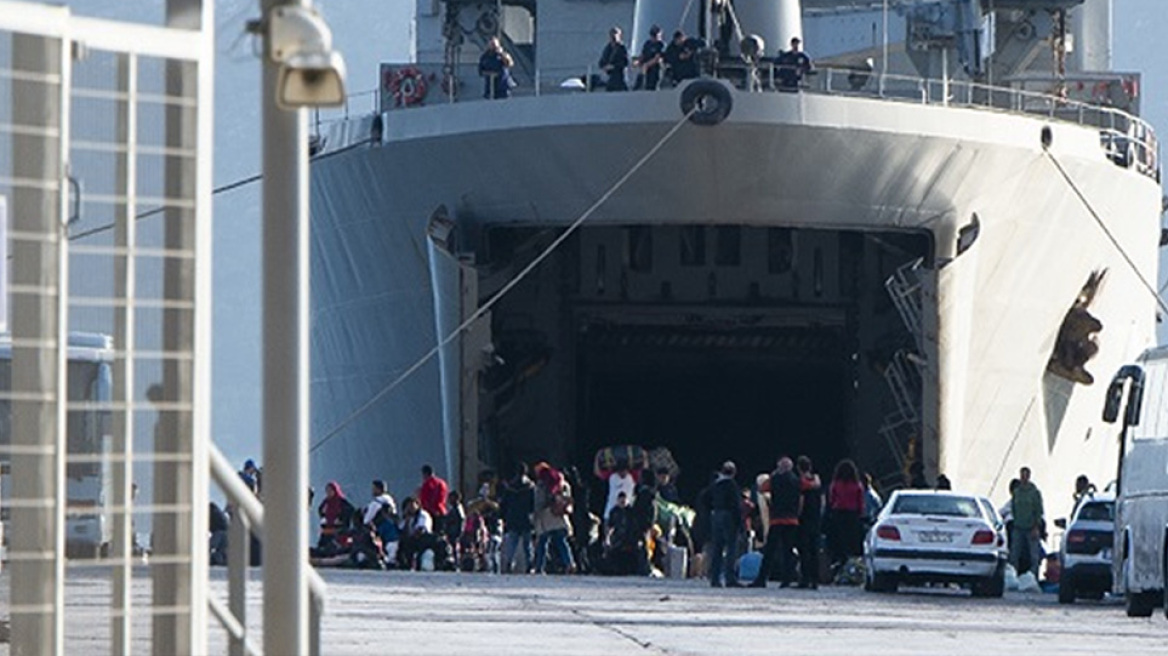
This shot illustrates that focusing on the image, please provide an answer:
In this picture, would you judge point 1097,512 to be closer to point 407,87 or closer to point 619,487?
point 619,487

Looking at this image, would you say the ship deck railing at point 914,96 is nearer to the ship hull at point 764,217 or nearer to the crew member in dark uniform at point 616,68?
the crew member in dark uniform at point 616,68

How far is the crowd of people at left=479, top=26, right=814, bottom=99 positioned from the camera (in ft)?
121

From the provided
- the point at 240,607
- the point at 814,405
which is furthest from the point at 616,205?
the point at 240,607

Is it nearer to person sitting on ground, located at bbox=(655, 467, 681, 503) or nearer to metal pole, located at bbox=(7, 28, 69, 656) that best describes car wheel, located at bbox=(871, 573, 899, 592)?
person sitting on ground, located at bbox=(655, 467, 681, 503)

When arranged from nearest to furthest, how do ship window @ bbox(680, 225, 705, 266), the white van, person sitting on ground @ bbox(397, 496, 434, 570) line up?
the white van < person sitting on ground @ bbox(397, 496, 434, 570) < ship window @ bbox(680, 225, 705, 266)

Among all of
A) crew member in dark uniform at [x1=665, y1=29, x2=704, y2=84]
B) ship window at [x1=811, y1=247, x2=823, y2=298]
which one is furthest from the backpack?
ship window at [x1=811, y1=247, x2=823, y2=298]

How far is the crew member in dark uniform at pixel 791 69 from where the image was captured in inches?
1469

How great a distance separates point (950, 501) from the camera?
108 ft

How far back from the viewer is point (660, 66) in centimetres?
3678

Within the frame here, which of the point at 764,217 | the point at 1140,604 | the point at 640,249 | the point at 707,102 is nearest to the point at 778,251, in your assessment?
the point at 640,249

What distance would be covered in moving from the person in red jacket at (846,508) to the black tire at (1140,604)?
7384 mm

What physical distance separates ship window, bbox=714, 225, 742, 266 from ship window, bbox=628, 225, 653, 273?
0.87 meters

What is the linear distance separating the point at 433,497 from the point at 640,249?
582 cm

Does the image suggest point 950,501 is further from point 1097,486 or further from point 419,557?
point 1097,486
